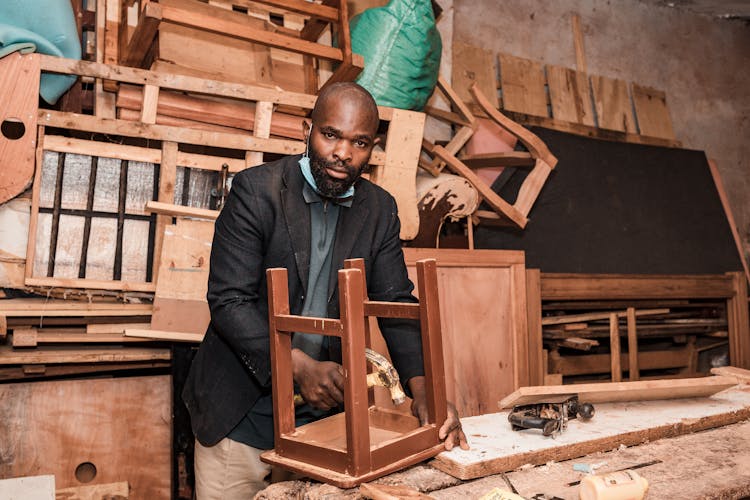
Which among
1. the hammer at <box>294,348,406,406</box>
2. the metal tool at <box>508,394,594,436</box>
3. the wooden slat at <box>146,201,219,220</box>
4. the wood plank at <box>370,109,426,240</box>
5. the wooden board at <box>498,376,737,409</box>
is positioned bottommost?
the metal tool at <box>508,394,594,436</box>

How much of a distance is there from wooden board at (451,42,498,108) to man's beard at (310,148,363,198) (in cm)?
275

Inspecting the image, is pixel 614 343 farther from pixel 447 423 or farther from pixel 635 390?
pixel 447 423

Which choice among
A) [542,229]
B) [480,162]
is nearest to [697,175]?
[542,229]

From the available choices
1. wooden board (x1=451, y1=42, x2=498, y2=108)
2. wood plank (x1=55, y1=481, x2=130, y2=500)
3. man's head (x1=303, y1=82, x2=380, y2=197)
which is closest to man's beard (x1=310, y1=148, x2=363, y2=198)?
man's head (x1=303, y1=82, x2=380, y2=197)

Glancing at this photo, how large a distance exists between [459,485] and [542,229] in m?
2.90

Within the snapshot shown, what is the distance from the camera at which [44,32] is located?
278 cm

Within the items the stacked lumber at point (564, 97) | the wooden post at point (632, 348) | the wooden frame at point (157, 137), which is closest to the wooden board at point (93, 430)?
the wooden frame at point (157, 137)

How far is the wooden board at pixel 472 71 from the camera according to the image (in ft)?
14.6

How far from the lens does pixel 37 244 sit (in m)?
2.70

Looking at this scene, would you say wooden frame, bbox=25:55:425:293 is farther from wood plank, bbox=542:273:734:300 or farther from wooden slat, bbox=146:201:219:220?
wood plank, bbox=542:273:734:300

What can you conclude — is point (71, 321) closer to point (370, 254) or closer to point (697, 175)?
point (370, 254)

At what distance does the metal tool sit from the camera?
1.77 m

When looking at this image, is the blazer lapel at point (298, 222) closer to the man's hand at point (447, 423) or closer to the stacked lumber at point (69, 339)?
the man's hand at point (447, 423)

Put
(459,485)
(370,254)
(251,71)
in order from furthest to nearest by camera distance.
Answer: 1. (251,71)
2. (370,254)
3. (459,485)
